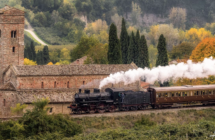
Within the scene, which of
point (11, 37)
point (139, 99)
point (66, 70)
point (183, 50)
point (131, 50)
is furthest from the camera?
point (183, 50)

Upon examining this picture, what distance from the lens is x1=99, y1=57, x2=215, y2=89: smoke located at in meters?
62.2

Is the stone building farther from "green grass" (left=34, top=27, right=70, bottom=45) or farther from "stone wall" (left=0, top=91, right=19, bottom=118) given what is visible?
"green grass" (left=34, top=27, right=70, bottom=45)

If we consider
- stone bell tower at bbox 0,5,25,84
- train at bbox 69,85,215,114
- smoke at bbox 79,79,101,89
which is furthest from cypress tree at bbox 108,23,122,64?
train at bbox 69,85,215,114

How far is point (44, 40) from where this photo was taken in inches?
7254

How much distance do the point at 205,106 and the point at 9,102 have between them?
28458mm

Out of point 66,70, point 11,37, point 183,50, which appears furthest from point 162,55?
point 183,50

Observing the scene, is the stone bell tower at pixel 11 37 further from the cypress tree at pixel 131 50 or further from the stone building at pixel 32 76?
the cypress tree at pixel 131 50

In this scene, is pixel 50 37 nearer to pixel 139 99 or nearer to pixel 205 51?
pixel 205 51

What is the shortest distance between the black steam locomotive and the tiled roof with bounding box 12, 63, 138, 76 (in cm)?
975

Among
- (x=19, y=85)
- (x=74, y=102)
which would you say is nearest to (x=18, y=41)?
(x=19, y=85)

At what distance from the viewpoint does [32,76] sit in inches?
2557

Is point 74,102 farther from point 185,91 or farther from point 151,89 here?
point 185,91

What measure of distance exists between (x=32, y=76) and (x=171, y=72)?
2120 cm

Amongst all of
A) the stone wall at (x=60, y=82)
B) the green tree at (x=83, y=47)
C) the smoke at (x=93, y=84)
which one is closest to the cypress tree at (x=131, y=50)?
the green tree at (x=83, y=47)
